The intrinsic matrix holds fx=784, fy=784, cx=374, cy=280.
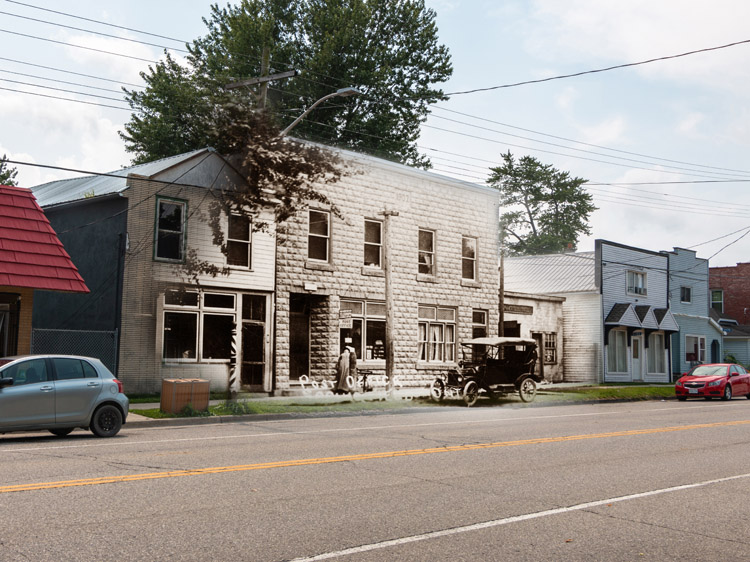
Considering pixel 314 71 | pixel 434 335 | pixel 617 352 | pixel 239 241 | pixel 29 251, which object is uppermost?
pixel 314 71

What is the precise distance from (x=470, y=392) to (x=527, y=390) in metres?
2.76

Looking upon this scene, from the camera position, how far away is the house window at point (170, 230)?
78.6ft

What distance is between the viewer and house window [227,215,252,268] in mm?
25359

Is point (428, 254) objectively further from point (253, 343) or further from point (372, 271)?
point (253, 343)

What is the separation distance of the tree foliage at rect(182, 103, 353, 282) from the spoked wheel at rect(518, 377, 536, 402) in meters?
8.99

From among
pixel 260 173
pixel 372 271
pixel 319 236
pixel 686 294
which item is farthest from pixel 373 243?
pixel 686 294

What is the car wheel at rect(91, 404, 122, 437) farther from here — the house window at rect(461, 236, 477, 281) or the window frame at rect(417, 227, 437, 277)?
the house window at rect(461, 236, 477, 281)

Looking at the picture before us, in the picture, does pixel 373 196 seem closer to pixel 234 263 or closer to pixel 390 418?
pixel 234 263

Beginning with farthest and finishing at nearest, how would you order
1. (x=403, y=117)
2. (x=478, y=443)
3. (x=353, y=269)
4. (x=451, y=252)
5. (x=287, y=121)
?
1. (x=403, y=117)
2. (x=287, y=121)
3. (x=451, y=252)
4. (x=353, y=269)
5. (x=478, y=443)

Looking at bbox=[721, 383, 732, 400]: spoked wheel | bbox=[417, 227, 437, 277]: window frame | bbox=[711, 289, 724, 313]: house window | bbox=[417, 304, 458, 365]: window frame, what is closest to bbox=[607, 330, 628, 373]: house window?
bbox=[721, 383, 732, 400]: spoked wheel

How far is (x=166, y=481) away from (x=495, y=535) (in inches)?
166

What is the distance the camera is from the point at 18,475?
951cm

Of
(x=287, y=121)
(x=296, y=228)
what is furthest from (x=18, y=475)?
(x=287, y=121)

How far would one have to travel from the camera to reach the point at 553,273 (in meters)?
42.9
